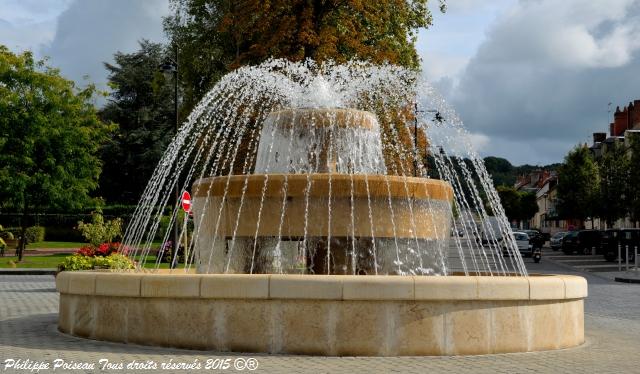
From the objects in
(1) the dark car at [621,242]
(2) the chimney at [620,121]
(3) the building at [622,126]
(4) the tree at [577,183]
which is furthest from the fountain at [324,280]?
(2) the chimney at [620,121]

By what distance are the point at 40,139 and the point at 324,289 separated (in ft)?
104

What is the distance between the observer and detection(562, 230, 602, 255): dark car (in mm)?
53875

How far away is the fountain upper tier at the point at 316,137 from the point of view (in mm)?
13688

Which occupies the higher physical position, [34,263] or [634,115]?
[634,115]

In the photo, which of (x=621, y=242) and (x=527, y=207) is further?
(x=527, y=207)

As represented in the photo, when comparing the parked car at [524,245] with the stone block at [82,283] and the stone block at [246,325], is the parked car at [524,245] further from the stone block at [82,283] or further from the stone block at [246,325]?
the stone block at [246,325]

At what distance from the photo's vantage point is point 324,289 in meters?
9.13

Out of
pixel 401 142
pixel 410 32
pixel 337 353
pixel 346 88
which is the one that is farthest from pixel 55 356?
pixel 410 32

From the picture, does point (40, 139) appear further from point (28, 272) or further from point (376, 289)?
point (376, 289)

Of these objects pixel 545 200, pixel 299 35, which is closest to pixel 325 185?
pixel 299 35

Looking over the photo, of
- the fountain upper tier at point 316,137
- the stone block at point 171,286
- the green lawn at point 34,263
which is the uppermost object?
the fountain upper tier at point 316,137

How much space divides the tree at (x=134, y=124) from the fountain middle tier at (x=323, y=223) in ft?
148

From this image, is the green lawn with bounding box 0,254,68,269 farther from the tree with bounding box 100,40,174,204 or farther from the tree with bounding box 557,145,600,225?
the tree with bounding box 557,145,600,225

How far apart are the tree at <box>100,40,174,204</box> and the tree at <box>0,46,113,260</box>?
16.8m
